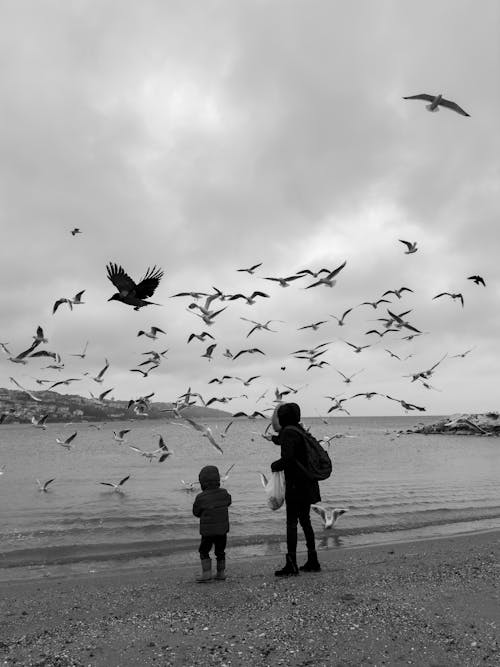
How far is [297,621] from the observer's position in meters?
6.25

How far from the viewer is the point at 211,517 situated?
324 inches

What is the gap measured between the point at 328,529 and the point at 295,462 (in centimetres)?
755

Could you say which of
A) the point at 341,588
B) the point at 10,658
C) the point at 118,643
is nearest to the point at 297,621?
the point at 341,588

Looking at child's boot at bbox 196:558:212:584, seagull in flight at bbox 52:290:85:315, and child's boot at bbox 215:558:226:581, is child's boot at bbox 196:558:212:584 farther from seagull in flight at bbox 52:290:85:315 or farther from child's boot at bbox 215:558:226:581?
seagull in flight at bbox 52:290:85:315

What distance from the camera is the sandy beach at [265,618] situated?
5.48m

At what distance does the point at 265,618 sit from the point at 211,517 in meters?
2.06

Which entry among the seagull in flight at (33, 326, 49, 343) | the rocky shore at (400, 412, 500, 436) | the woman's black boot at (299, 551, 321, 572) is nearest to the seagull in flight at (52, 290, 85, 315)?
the seagull in flight at (33, 326, 49, 343)

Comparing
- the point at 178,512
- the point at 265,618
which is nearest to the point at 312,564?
the point at 265,618

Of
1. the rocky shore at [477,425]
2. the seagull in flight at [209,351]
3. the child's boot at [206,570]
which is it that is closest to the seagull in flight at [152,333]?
the seagull in flight at [209,351]

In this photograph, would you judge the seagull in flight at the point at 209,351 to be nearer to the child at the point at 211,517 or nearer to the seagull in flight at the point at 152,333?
the seagull in flight at the point at 152,333

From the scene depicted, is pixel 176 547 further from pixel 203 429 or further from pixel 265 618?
pixel 265 618

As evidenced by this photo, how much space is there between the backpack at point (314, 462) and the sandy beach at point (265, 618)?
1.62m

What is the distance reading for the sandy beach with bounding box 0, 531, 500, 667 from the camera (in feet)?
18.0

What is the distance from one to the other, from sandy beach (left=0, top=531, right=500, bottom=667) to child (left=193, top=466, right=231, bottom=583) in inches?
12.8
